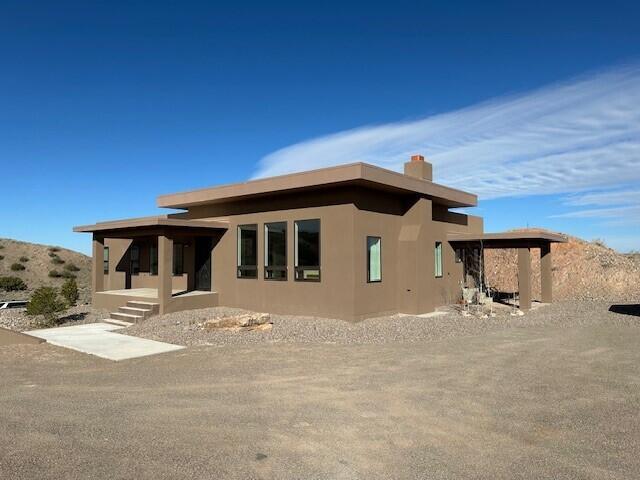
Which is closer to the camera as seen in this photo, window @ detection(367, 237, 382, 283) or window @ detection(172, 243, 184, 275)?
window @ detection(367, 237, 382, 283)

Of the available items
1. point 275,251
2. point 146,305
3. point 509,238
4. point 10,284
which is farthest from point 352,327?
point 10,284

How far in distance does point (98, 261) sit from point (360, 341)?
40.1 ft

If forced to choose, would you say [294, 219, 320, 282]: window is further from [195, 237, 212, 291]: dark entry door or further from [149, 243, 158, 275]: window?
[149, 243, 158, 275]: window

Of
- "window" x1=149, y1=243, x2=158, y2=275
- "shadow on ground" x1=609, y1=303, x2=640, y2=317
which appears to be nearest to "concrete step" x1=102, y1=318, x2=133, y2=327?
"window" x1=149, y1=243, x2=158, y2=275

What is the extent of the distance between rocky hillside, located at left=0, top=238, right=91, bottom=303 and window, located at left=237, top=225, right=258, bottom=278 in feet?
89.2

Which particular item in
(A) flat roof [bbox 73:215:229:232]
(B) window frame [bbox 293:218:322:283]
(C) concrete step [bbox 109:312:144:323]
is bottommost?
(C) concrete step [bbox 109:312:144:323]

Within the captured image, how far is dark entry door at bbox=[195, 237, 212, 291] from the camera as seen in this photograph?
16.5 meters

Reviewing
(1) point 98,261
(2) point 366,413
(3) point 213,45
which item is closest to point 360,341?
(2) point 366,413

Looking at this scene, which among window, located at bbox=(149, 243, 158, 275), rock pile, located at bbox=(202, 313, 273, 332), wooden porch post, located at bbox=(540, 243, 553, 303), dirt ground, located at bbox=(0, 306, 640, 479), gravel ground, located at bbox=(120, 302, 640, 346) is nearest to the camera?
dirt ground, located at bbox=(0, 306, 640, 479)

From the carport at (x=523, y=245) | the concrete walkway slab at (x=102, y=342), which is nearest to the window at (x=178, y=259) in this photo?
the concrete walkway slab at (x=102, y=342)

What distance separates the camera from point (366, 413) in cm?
532

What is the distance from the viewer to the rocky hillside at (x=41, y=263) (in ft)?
132

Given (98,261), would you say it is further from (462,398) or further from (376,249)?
(462,398)

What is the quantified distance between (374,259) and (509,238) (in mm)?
5583
